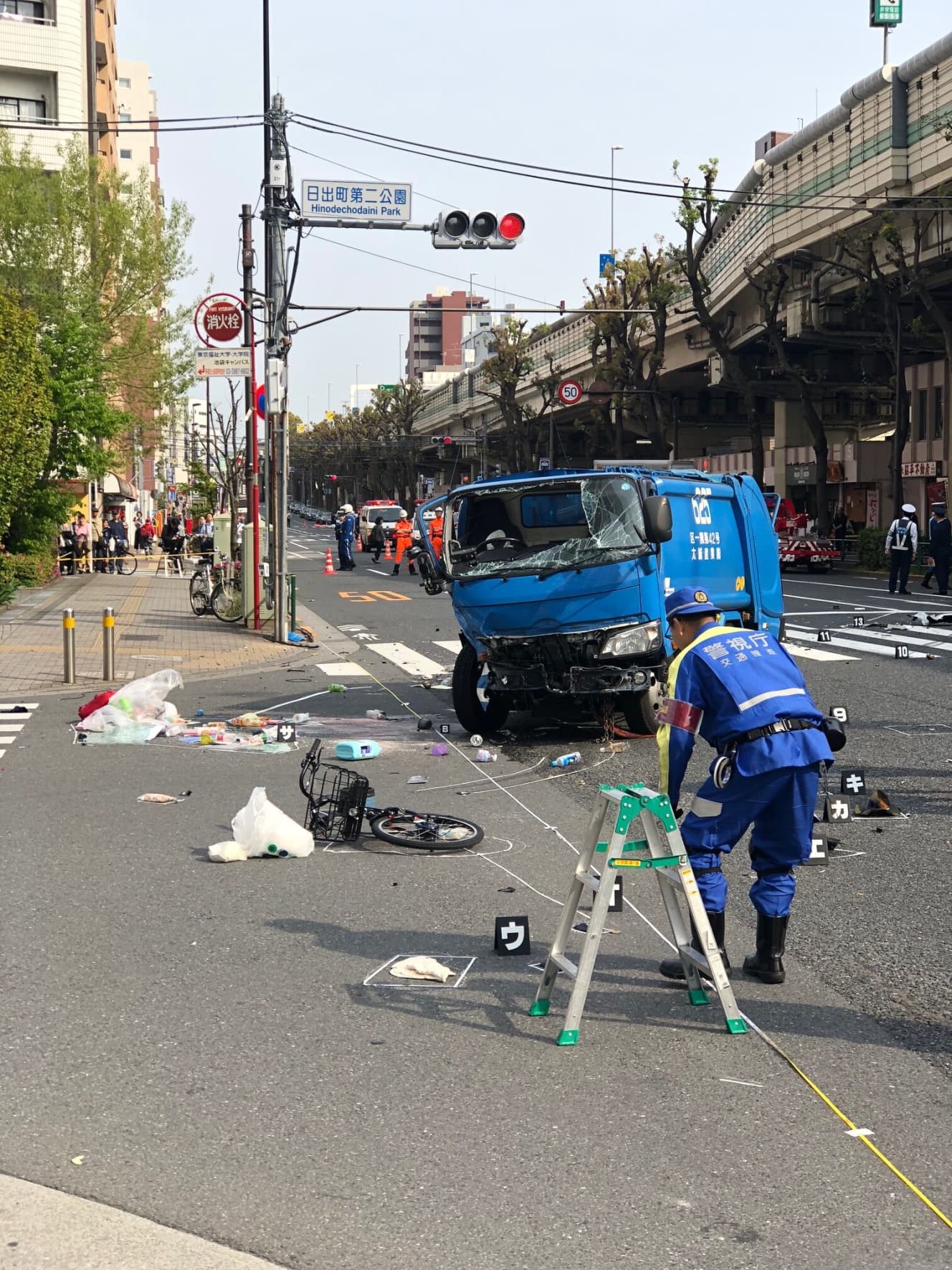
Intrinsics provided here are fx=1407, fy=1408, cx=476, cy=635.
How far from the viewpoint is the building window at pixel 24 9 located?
5788cm

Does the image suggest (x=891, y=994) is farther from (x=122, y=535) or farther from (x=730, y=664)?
(x=122, y=535)

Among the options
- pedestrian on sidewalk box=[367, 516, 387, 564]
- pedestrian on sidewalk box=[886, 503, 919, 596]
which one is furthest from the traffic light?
pedestrian on sidewalk box=[367, 516, 387, 564]

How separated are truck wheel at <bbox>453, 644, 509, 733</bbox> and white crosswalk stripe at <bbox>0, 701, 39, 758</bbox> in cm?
397

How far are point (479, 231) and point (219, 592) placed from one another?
8635mm

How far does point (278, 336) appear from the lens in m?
21.1

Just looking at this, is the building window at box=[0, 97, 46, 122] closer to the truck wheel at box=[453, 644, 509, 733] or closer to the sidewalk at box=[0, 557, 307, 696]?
the sidewalk at box=[0, 557, 307, 696]

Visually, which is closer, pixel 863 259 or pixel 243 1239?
pixel 243 1239

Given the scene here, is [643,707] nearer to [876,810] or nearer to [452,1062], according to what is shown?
[876,810]

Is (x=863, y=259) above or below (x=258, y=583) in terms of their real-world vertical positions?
above

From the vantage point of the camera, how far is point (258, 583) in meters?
23.1

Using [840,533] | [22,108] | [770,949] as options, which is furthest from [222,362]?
[22,108]

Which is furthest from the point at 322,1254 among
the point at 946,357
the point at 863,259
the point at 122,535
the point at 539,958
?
the point at 122,535

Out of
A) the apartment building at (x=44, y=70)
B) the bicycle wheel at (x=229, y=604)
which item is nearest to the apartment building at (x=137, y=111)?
the apartment building at (x=44, y=70)

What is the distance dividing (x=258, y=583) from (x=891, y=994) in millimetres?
18378
